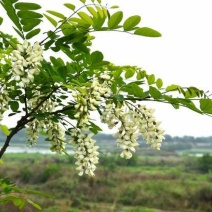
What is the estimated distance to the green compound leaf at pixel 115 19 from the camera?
126cm

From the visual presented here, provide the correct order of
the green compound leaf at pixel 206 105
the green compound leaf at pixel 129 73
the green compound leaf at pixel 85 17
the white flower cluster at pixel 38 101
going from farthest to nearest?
the white flower cluster at pixel 38 101
the green compound leaf at pixel 129 73
the green compound leaf at pixel 85 17
the green compound leaf at pixel 206 105

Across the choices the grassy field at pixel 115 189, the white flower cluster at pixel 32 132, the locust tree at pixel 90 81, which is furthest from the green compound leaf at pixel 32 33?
the grassy field at pixel 115 189

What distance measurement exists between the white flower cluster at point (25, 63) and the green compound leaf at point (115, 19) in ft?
0.90

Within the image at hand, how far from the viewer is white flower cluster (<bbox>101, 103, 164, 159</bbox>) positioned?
1.31 meters

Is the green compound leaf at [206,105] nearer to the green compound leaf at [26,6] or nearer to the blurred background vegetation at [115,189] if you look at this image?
the green compound leaf at [26,6]

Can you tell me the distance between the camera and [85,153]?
139 cm

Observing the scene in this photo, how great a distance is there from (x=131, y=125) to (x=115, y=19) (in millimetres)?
354

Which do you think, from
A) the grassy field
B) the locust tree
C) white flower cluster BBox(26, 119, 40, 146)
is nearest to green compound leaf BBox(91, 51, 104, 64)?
the locust tree

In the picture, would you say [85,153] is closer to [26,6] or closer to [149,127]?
[149,127]

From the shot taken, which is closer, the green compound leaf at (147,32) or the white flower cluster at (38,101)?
the green compound leaf at (147,32)

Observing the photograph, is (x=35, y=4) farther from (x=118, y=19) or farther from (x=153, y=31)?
(x=153, y=31)

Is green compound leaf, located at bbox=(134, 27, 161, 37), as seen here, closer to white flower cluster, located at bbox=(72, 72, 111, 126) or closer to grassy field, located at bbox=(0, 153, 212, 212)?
white flower cluster, located at bbox=(72, 72, 111, 126)

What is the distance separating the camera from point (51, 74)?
129 cm

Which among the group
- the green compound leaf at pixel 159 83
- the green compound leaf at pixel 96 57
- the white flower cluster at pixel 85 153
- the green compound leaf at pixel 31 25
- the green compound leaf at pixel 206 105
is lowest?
the white flower cluster at pixel 85 153
